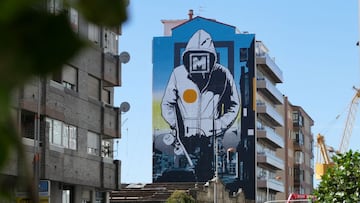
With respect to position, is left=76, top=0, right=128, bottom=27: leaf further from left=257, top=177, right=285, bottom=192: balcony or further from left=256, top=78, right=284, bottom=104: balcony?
left=256, top=78, right=284, bottom=104: balcony

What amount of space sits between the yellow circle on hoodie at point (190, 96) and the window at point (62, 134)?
2531 inches

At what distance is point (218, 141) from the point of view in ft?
351

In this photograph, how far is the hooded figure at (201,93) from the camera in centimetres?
10750

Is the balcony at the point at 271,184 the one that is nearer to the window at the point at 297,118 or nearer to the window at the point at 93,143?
the window at the point at 297,118

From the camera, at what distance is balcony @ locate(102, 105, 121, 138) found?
48.9 m

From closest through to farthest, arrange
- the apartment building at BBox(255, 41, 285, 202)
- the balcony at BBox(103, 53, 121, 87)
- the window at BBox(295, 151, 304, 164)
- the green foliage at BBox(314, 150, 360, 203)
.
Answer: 1. the green foliage at BBox(314, 150, 360, 203)
2. the balcony at BBox(103, 53, 121, 87)
3. the apartment building at BBox(255, 41, 285, 202)
4. the window at BBox(295, 151, 304, 164)

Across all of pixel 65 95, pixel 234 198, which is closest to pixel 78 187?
pixel 65 95

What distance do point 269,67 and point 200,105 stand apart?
11546 millimetres

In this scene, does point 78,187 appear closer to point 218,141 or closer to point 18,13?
point 18,13

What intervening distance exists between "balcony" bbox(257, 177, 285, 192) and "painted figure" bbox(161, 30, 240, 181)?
19.9 feet

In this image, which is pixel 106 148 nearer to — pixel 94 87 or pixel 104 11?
pixel 94 87

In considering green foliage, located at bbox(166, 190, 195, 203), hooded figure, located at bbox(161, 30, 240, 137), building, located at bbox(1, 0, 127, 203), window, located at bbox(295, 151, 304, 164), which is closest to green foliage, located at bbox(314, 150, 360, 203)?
building, located at bbox(1, 0, 127, 203)

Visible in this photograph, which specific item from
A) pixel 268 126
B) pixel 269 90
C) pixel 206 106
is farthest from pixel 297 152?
pixel 206 106

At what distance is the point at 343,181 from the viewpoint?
26578 mm
